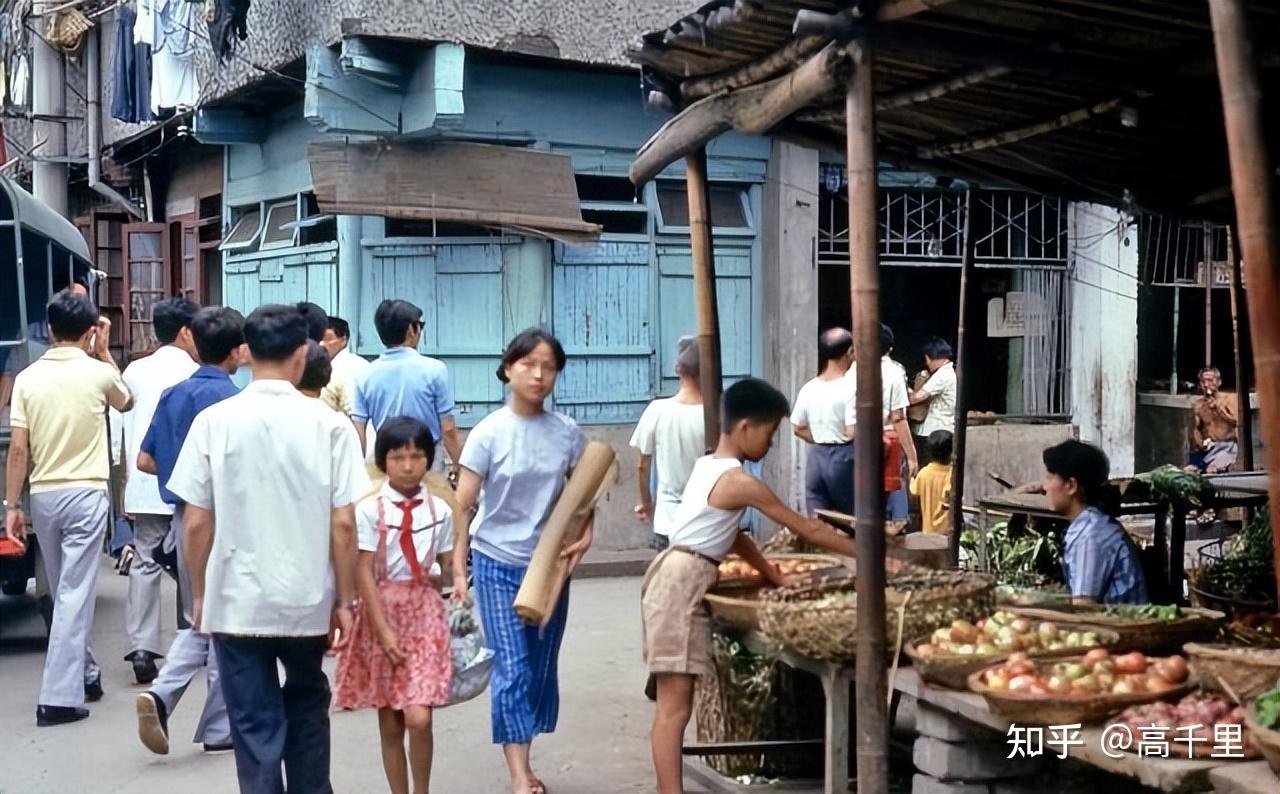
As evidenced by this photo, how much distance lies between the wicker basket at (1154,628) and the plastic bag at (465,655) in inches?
84.0

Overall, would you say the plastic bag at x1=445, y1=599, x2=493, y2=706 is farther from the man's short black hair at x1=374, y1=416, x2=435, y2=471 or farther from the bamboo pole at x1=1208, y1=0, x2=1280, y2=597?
the bamboo pole at x1=1208, y1=0, x2=1280, y2=597

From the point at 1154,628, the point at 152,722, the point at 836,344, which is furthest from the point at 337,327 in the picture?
the point at 1154,628

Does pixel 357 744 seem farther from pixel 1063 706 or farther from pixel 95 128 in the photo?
pixel 95 128

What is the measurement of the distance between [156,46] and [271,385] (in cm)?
1144

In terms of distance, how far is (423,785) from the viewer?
5371 mm

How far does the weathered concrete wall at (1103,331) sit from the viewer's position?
46.3 ft

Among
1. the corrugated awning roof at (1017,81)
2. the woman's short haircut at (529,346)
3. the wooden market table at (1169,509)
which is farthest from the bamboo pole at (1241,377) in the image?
the woman's short haircut at (529,346)

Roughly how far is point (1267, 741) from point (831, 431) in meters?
5.15

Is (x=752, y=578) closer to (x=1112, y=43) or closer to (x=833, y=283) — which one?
(x=1112, y=43)

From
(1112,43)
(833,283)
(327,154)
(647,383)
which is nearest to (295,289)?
(327,154)

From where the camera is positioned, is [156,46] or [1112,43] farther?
[156,46]

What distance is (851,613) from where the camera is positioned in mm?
4973

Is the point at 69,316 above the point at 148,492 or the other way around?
above

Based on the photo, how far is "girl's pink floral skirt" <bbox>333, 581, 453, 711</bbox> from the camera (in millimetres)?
5297
